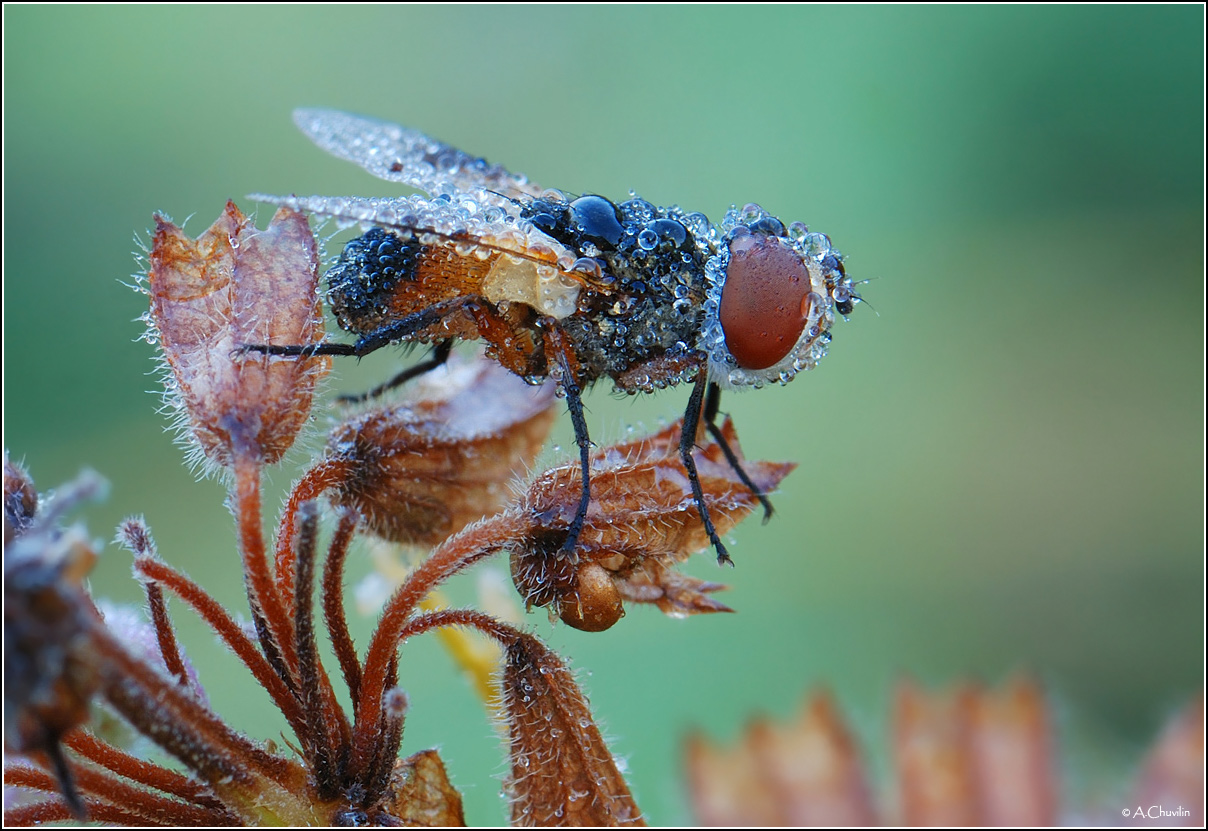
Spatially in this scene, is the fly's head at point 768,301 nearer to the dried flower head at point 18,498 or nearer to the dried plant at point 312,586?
the dried plant at point 312,586

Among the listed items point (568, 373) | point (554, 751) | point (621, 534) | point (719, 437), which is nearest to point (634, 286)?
point (568, 373)

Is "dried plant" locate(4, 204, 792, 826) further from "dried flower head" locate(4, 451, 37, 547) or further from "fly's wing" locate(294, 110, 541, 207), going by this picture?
"fly's wing" locate(294, 110, 541, 207)

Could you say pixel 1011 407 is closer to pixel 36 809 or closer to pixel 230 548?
pixel 230 548

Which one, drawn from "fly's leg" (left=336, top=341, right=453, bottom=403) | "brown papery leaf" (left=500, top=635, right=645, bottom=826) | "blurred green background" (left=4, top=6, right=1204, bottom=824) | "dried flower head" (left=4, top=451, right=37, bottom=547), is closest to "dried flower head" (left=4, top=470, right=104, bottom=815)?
"dried flower head" (left=4, top=451, right=37, bottom=547)

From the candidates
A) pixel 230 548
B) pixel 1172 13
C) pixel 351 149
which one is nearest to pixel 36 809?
pixel 351 149

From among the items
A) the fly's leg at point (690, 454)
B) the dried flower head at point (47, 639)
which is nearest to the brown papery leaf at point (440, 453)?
the fly's leg at point (690, 454)

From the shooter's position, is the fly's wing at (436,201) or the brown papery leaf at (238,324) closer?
the brown papery leaf at (238,324)
